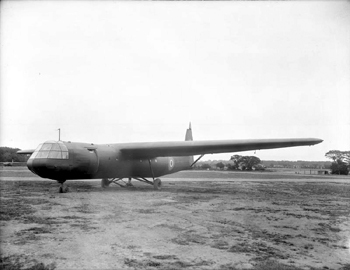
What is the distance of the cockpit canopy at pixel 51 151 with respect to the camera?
45.5 ft

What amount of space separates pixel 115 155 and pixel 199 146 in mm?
4579

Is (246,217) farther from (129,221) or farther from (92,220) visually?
(92,220)

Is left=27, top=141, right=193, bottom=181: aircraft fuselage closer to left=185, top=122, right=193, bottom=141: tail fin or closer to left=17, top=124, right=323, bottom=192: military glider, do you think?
left=17, top=124, right=323, bottom=192: military glider

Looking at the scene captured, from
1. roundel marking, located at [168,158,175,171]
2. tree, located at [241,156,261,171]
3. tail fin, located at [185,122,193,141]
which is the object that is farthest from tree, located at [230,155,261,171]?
roundel marking, located at [168,158,175,171]

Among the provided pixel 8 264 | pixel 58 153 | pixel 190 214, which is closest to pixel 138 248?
pixel 8 264

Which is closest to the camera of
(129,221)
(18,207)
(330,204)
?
(129,221)

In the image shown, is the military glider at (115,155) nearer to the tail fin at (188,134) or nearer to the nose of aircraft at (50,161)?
the nose of aircraft at (50,161)

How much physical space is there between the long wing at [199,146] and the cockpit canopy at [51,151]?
3841 mm

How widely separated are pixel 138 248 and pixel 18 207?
6.03 m

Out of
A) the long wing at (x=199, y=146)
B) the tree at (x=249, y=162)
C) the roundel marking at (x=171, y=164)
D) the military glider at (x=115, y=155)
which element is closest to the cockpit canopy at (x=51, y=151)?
the military glider at (x=115, y=155)

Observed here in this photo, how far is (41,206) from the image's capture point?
1048 centimetres

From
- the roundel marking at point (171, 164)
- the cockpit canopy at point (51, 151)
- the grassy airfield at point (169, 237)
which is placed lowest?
the grassy airfield at point (169, 237)

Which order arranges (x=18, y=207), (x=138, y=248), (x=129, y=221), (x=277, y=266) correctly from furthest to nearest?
(x=18, y=207) → (x=129, y=221) → (x=138, y=248) → (x=277, y=266)

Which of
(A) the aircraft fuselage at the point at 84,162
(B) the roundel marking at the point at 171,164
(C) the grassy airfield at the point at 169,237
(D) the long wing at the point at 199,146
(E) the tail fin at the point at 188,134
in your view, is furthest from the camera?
(E) the tail fin at the point at 188,134
